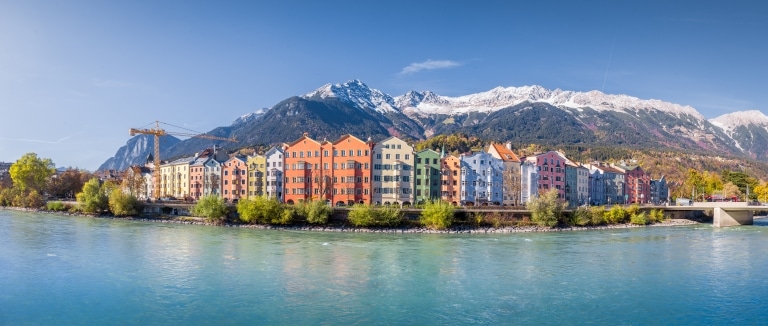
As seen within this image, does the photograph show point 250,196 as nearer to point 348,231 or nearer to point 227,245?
point 348,231

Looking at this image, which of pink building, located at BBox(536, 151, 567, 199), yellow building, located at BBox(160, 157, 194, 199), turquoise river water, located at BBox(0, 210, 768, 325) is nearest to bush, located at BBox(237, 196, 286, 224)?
turquoise river water, located at BBox(0, 210, 768, 325)

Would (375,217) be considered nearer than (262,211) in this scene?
Yes

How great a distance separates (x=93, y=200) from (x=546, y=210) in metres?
65.3

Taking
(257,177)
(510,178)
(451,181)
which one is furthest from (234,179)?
(510,178)

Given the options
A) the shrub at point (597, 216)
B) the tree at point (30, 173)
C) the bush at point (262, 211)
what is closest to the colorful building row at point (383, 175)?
the shrub at point (597, 216)

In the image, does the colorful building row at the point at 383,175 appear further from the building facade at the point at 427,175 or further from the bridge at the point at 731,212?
the bridge at the point at 731,212

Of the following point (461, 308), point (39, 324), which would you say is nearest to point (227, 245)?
point (39, 324)

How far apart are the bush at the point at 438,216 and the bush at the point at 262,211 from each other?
1753cm

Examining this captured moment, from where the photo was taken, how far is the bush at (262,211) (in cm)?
6856

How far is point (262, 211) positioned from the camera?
2709 inches

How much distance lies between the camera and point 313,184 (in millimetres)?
87062

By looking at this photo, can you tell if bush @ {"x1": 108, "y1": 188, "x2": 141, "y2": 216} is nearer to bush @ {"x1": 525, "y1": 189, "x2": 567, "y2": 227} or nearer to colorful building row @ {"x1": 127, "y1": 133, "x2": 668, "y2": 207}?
colorful building row @ {"x1": 127, "y1": 133, "x2": 668, "y2": 207}

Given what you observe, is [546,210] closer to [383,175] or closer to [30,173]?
[383,175]

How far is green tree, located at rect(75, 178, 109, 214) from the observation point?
83938 mm
